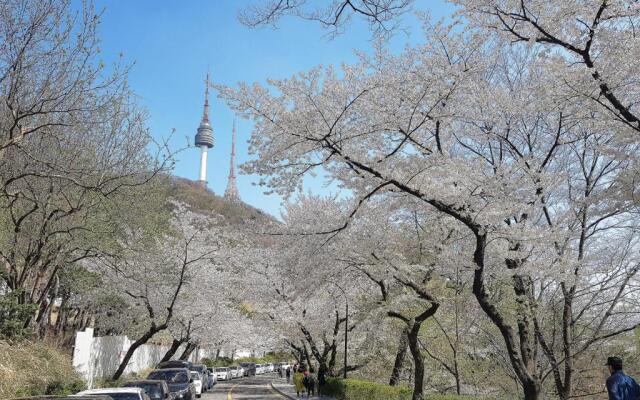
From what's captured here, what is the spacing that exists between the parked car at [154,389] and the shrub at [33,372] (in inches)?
98.4

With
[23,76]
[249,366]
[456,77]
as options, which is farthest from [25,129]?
[249,366]

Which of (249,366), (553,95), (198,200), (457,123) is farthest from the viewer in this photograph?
(198,200)

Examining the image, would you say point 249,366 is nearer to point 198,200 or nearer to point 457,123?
point 198,200

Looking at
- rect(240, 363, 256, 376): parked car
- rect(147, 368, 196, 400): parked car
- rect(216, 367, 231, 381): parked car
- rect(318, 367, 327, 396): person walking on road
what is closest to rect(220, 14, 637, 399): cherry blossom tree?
rect(147, 368, 196, 400): parked car

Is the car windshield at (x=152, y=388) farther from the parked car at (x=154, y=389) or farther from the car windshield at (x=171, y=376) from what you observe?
the car windshield at (x=171, y=376)

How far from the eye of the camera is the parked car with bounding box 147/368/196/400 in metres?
18.9

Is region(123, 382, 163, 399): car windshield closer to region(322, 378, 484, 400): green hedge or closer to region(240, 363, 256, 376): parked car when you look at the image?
region(322, 378, 484, 400): green hedge

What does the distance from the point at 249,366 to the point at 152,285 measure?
4024cm

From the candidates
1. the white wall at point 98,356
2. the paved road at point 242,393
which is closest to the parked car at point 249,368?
the paved road at point 242,393

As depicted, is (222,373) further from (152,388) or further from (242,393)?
(152,388)

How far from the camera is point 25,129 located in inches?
451

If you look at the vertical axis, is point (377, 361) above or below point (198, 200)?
below

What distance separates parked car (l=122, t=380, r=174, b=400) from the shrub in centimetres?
250

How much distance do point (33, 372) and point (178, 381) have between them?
6.33 metres
